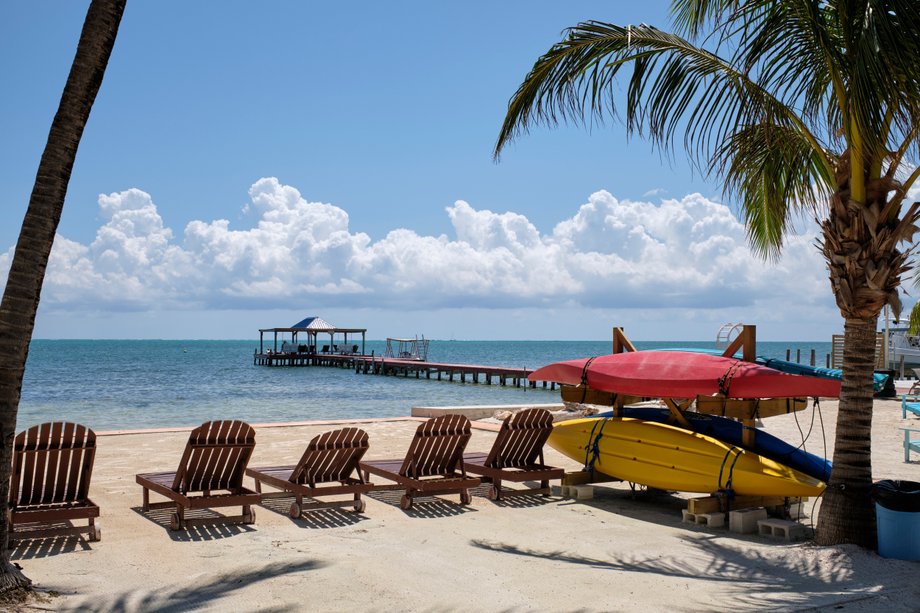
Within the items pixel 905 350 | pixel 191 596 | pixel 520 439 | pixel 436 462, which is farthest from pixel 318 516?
pixel 905 350

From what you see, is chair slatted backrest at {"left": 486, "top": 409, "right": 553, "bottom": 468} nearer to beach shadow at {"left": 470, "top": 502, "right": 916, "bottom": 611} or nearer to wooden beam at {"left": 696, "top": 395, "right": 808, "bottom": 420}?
wooden beam at {"left": 696, "top": 395, "right": 808, "bottom": 420}

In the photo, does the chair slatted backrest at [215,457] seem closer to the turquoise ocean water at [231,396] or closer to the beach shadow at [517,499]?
the beach shadow at [517,499]

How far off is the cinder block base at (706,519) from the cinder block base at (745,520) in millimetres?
123

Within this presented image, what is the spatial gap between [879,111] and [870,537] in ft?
10.8

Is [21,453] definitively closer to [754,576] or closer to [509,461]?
[509,461]

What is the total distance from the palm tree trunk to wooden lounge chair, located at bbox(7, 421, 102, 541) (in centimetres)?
579

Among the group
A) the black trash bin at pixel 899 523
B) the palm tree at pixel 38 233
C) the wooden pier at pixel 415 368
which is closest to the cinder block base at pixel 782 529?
the black trash bin at pixel 899 523

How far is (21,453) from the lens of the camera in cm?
644

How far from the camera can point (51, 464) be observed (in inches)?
259

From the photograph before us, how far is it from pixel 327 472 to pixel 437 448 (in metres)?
1.12

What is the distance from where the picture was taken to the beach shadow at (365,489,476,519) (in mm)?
8062

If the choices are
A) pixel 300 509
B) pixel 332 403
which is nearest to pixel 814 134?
pixel 300 509

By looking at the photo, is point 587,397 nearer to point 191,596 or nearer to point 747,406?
point 747,406

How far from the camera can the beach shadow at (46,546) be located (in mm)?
6180
